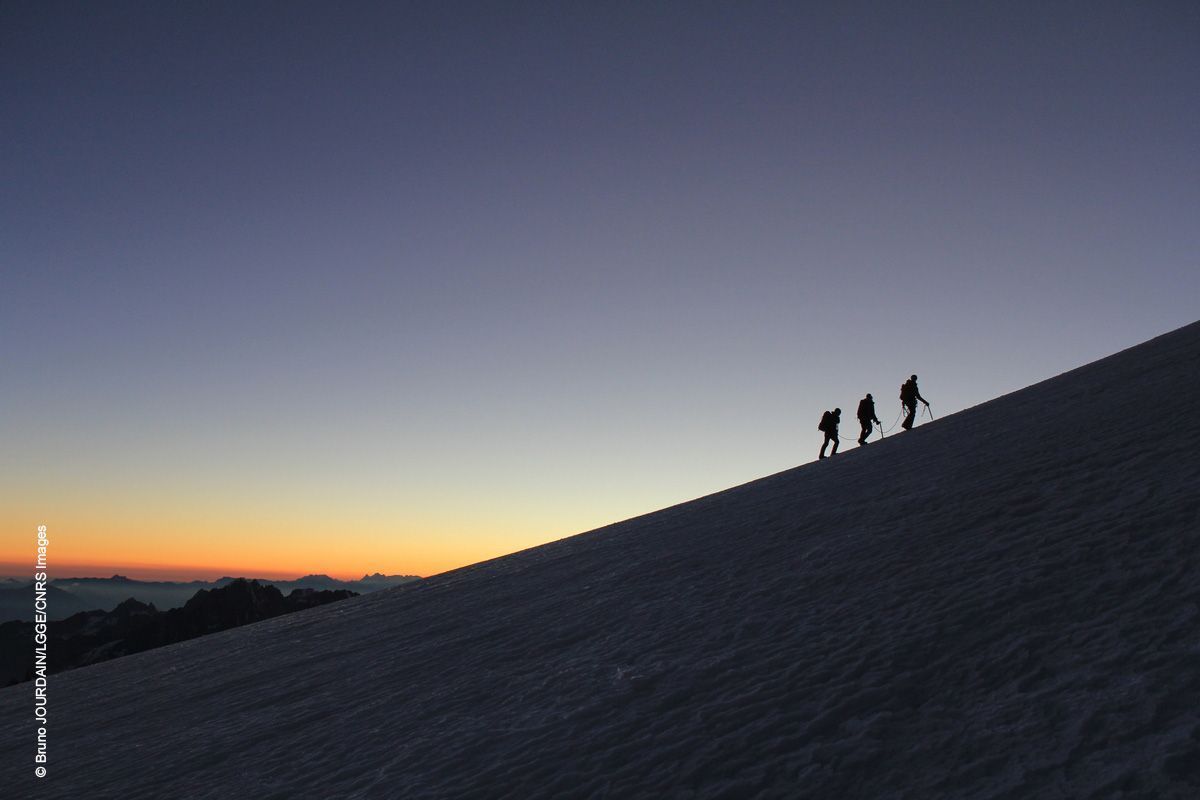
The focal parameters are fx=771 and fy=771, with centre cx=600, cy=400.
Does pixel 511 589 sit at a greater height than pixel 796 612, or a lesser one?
lesser

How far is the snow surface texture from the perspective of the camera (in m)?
4.25

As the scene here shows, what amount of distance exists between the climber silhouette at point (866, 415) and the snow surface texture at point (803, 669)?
394 inches

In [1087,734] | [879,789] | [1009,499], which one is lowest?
[879,789]

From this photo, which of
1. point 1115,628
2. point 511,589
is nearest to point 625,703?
point 1115,628

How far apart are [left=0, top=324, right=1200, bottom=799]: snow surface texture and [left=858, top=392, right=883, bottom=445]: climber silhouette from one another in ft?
32.8

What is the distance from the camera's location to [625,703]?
6160 mm

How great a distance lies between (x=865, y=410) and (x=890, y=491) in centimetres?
1327

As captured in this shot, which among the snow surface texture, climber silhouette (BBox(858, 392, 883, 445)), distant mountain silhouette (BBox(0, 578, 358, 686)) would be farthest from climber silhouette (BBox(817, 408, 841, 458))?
distant mountain silhouette (BBox(0, 578, 358, 686))

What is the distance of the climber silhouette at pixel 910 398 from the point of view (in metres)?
23.3

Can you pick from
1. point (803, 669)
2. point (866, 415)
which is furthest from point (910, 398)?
point (803, 669)

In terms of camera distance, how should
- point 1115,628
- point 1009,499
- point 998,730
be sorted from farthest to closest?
point 1009,499 < point 1115,628 < point 998,730

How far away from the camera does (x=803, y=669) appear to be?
5.78 m

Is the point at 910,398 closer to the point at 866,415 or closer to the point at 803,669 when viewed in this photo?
the point at 866,415

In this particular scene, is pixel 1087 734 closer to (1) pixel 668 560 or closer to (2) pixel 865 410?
(1) pixel 668 560
